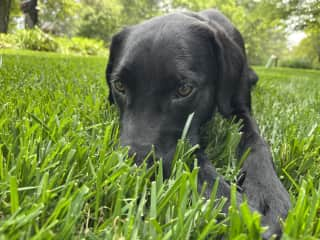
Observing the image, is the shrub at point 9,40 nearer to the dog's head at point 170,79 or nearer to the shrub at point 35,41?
the shrub at point 35,41

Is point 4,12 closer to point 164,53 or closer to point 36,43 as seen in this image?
point 36,43

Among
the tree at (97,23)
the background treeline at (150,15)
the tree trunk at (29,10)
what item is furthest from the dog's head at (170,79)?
the tree at (97,23)

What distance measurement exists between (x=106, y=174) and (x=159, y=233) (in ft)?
1.16

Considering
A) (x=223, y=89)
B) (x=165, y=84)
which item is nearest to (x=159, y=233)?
(x=165, y=84)

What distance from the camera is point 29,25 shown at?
1797 centimetres

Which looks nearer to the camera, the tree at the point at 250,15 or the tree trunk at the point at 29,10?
the tree at the point at 250,15

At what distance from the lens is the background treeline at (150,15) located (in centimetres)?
1552

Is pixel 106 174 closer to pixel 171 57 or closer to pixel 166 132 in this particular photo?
pixel 166 132

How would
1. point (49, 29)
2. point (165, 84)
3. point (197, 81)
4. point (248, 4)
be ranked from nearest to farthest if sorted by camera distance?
1. point (165, 84)
2. point (197, 81)
3. point (49, 29)
4. point (248, 4)

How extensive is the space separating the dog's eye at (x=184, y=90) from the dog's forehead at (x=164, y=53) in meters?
0.04

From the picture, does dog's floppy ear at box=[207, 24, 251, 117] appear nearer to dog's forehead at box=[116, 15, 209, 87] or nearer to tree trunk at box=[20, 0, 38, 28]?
dog's forehead at box=[116, 15, 209, 87]

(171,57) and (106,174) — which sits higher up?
(171,57)

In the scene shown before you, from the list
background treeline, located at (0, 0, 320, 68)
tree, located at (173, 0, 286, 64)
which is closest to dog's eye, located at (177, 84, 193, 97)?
background treeline, located at (0, 0, 320, 68)

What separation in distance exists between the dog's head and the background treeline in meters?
6.01
